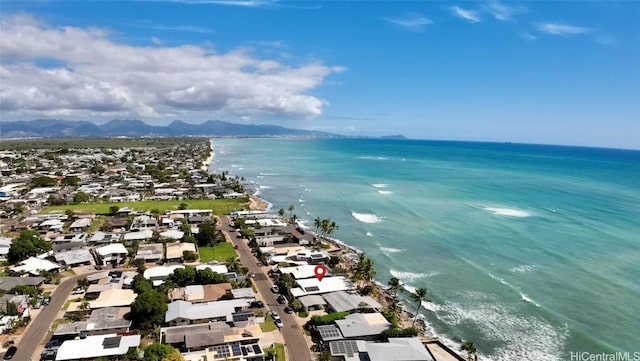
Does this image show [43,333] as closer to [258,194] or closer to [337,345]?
[337,345]

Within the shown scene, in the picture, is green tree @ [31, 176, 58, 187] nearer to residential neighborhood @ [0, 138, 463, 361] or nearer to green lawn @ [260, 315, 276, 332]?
residential neighborhood @ [0, 138, 463, 361]

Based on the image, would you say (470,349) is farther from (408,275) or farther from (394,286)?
(408,275)

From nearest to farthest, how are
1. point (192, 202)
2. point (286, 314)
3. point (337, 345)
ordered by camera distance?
point (337, 345) < point (286, 314) < point (192, 202)

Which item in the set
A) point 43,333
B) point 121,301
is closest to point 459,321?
point 121,301

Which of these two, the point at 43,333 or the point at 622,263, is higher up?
the point at 622,263

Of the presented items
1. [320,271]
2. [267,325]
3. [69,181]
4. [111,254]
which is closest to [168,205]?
[111,254]

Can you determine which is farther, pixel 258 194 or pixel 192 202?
pixel 258 194
